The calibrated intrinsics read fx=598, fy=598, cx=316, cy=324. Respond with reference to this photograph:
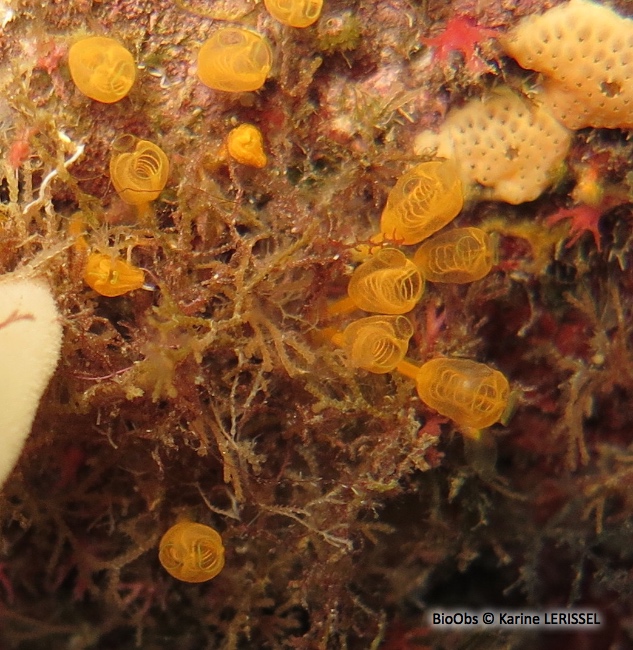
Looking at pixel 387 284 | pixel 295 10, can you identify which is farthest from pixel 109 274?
pixel 295 10

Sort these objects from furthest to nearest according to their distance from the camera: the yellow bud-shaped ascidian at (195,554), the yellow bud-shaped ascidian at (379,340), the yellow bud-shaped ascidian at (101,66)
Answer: the yellow bud-shaped ascidian at (195,554) → the yellow bud-shaped ascidian at (379,340) → the yellow bud-shaped ascidian at (101,66)

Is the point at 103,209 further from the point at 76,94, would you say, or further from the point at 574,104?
the point at 574,104

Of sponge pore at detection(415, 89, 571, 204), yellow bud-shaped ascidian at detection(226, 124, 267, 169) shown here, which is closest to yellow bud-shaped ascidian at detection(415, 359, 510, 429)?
sponge pore at detection(415, 89, 571, 204)

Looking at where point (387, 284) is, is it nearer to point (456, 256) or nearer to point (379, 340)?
point (379, 340)

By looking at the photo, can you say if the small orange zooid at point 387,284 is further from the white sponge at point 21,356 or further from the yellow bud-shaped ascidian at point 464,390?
the white sponge at point 21,356

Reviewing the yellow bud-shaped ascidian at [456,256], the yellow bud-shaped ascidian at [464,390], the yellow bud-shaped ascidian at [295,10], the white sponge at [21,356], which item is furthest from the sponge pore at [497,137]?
the white sponge at [21,356]

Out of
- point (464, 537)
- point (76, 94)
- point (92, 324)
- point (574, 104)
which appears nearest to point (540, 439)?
point (464, 537)

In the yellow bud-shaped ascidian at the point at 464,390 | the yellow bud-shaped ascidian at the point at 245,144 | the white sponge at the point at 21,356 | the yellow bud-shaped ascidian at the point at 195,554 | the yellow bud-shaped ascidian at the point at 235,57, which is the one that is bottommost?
the yellow bud-shaped ascidian at the point at 195,554

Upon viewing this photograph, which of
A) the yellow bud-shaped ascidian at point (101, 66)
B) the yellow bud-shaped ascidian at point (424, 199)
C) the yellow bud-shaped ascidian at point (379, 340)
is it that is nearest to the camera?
the yellow bud-shaped ascidian at point (101, 66)
